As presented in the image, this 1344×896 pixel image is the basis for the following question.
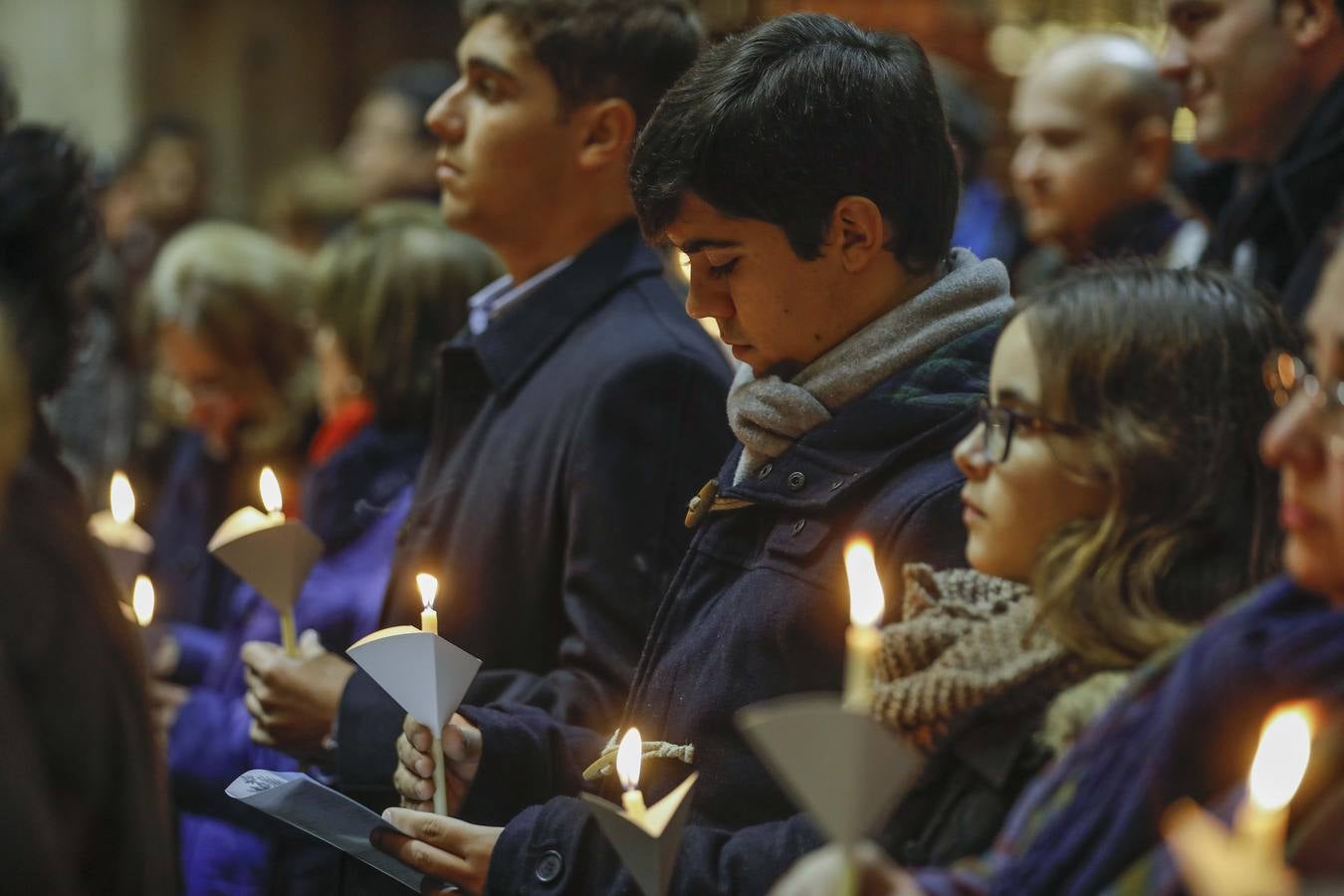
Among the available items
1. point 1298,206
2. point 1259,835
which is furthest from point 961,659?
point 1298,206

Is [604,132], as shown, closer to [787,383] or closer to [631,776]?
[787,383]

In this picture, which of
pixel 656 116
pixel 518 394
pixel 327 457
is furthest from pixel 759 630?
pixel 327 457

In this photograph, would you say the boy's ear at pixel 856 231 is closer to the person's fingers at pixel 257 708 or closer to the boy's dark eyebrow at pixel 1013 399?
the boy's dark eyebrow at pixel 1013 399

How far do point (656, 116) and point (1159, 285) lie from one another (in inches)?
29.9

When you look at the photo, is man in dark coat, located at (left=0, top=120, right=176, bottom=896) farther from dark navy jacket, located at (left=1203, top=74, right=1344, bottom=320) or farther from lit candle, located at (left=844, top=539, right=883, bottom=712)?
dark navy jacket, located at (left=1203, top=74, right=1344, bottom=320)

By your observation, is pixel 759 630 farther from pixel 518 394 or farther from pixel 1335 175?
pixel 1335 175

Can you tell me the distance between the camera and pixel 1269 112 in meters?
3.75

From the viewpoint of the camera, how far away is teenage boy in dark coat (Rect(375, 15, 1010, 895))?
2.27 meters

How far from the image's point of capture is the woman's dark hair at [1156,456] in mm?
1898

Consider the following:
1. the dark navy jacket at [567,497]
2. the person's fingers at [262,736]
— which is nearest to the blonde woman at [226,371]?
the person's fingers at [262,736]

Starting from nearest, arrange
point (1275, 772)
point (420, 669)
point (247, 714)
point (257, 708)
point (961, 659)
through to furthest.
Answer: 1. point (1275, 772)
2. point (961, 659)
3. point (420, 669)
4. point (257, 708)
5. point (247, 714)

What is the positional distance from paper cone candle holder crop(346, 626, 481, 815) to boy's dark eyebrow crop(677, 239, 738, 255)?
62cm

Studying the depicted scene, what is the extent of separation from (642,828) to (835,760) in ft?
1.28

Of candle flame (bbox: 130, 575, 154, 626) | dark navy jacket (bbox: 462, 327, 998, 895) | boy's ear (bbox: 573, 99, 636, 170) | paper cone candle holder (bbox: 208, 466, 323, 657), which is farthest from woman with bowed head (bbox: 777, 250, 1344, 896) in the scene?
boy's ear (bbox: 573, 99, 636, 170)
